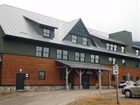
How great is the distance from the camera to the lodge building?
3625cm

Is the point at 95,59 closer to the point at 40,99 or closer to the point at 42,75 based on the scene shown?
the point at 42,75

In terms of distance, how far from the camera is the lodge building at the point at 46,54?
3625 centimetres

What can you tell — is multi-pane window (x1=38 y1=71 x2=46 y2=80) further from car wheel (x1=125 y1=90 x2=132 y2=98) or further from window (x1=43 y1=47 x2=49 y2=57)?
car wheel (x1=125 y1=90 x2=132 y2=98)

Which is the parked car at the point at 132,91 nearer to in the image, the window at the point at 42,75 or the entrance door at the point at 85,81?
the window at the point at 42,75

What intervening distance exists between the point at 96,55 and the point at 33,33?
14667 mm

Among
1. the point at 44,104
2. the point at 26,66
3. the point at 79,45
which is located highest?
the point at 79,45

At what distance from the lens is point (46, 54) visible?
135ft

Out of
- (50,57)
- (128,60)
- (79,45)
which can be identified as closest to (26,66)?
(50,57)

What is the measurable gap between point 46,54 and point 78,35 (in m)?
8.20

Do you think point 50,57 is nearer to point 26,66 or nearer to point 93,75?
point 26,66

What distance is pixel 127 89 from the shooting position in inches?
1117

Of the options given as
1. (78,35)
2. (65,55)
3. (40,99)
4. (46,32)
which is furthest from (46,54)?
(40,99)

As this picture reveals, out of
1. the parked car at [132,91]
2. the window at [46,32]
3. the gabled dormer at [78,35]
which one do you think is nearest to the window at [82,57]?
the gabled dormer at [78,35]

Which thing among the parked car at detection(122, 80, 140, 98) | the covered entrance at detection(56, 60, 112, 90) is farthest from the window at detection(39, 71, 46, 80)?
the parked car at detection(122, 80, 140, 98)
